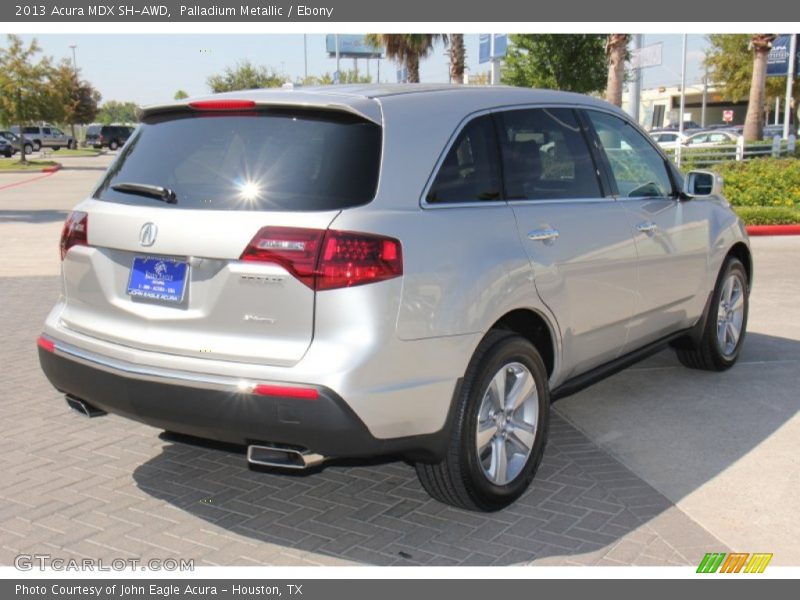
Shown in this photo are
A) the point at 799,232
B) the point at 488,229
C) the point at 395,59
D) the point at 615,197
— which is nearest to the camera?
the point at 488,229

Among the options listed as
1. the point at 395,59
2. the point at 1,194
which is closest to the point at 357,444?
the point at 1,194

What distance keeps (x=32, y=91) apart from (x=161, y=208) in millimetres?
42191

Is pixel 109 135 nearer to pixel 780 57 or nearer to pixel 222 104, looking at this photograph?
pixel 780 57

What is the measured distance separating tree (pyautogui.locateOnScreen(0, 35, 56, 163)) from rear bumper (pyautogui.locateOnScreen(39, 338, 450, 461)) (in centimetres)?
4176

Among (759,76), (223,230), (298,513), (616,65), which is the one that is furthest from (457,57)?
(223,230)

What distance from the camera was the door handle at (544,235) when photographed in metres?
4.25

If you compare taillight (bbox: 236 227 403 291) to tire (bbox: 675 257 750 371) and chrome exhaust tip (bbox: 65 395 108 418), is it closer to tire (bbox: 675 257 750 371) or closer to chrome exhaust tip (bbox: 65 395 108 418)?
chrome exhaust tip (bbox: 65 395 108 418)

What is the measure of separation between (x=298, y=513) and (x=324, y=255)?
141 centimetres

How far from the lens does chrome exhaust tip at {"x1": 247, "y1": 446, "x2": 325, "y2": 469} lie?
3506 millimetres

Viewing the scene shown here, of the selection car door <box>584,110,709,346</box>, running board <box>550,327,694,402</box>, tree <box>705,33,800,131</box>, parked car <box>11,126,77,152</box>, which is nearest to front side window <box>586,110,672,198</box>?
car door <box>584,110,709,346</box>

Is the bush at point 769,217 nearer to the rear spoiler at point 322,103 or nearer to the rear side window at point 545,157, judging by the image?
→ the rear side window at point 545,157

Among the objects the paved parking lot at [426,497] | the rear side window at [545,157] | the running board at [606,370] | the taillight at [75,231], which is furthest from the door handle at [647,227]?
the taillight at [75,231]

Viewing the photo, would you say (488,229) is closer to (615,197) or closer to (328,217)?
(328,217)

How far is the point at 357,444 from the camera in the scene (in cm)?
345
